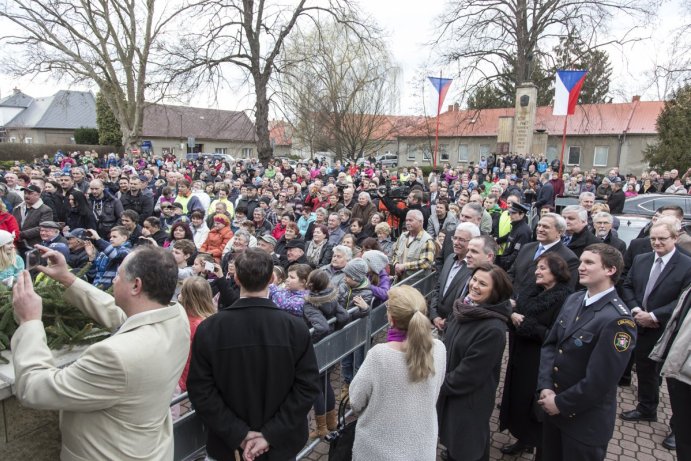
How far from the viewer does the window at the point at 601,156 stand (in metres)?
36.5

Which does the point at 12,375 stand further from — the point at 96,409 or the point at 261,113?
the point at 261,113

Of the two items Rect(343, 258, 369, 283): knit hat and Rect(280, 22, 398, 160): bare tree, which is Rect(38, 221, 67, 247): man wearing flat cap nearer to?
Rect(343, 258, 369, 283): knit hat

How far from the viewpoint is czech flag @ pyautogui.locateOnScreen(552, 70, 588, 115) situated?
13.9 metres

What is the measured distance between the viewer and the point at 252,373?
2266mm

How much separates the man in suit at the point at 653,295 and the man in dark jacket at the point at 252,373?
11.8ft

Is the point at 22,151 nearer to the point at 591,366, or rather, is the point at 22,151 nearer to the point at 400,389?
the point at 400,389

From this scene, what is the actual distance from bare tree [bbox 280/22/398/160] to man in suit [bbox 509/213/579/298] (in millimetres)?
17344

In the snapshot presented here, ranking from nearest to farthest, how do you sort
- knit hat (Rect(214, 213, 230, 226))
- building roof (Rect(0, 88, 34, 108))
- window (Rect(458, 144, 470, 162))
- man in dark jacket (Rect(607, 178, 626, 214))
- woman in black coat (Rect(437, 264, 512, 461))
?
woman in black coat (Rect(437, 264, 512, 461)), knit hat (Rect(214, 213, 230, 226)), man in dark jacket (Rect(607, 178, 626, 214)), window (Rect(458, 144, 470, 162)), building roof (Rect(0, 88, 34, 108))

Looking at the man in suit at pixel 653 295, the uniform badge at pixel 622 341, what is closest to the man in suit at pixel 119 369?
the uniform badge at pixel 622 341

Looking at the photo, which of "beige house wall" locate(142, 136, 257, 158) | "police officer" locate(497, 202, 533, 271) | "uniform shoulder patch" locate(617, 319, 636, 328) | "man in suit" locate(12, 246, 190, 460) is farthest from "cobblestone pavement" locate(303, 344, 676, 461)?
"beige house wall" locate(142, 136, 257, 158)

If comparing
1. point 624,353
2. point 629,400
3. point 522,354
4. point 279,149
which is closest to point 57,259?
point 624,353

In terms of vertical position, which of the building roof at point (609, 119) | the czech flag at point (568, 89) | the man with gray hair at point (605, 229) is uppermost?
the building roof at point (609, 119)

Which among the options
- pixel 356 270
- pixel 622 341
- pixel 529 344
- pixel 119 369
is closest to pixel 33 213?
pixel 356 270

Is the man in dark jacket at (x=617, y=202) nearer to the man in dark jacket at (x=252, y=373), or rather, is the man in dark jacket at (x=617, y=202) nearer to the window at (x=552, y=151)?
the man in dark jacket at (x=252, y=373)
